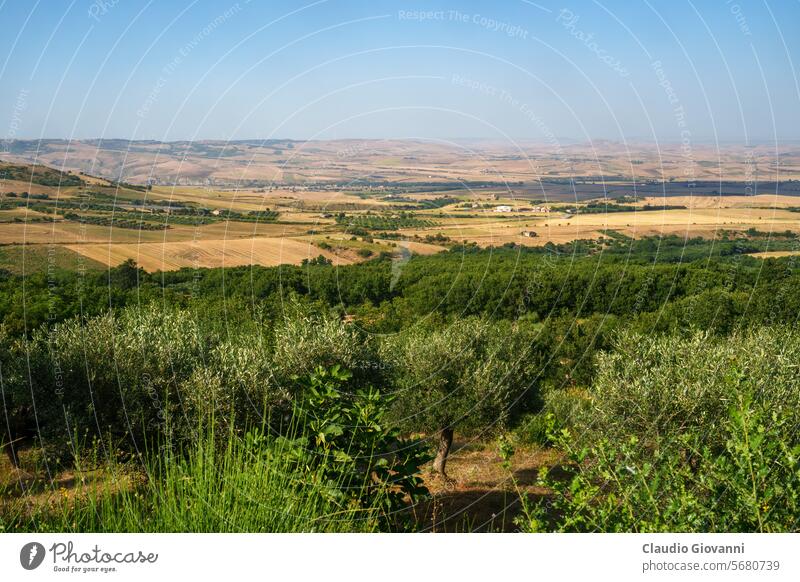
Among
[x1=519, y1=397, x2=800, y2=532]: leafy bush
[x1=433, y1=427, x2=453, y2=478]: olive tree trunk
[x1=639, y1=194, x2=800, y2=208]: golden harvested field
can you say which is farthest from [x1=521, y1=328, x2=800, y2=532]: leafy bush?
[x1=639, y1=194, x2=800, y2=208]: golden harvested field

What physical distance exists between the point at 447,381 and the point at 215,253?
506 inches

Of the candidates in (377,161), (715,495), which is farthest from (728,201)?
(715,495)

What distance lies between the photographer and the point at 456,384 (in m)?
20.4

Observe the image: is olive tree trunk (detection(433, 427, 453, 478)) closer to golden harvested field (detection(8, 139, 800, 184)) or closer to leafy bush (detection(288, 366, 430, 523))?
golden harvested field (detection(8, 139, 800, 184))

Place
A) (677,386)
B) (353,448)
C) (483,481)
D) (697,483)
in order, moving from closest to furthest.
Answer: (697,483) < (353,448) < (677,386) < (483,481)

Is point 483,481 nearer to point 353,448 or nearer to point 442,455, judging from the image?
point 442,455

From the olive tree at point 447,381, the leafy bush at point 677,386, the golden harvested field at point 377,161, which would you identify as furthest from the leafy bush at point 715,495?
the olive tree at point 447,381

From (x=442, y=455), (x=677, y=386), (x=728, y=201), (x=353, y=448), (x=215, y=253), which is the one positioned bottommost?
(x=442, y=455)

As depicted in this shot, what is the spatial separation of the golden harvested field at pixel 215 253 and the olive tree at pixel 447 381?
8538 mm

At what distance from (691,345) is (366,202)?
1047 cm

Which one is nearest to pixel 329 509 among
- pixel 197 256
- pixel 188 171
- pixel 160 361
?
pixel 160 361

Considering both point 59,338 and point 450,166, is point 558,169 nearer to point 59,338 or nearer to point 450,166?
point 450,166

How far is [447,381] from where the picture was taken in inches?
807

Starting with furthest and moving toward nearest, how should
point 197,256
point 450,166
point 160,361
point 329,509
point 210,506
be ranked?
point 197,256
point 450,166
point 160,361
point 329,509
point 210,506
